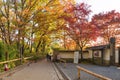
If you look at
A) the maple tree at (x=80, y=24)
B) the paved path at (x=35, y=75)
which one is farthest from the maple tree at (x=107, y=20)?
the paved path at (x=35, y=75)

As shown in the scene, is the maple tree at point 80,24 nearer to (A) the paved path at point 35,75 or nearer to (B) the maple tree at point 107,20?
(B) the maple tree at point 107,20

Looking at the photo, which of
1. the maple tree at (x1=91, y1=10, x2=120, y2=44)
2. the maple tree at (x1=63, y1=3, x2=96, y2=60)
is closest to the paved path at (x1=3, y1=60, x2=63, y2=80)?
the maple tree at (x1=63, y1=3, x2=96, y2=60)

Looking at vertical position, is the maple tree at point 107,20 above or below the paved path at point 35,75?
above

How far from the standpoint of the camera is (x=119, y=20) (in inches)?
1410

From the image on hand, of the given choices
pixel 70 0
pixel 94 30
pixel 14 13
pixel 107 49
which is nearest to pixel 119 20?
pixel 94 30

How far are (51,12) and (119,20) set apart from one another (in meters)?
14.1

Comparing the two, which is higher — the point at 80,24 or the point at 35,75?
the point at 80,24

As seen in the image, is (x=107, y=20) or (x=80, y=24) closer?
(x=80, y=24)

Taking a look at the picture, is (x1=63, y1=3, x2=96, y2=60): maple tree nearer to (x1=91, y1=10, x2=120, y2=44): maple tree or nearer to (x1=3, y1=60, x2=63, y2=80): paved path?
(x1=91, y1=10, x2=120, y2=44): maple tree

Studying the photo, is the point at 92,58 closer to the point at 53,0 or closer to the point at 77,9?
the point at 77,9

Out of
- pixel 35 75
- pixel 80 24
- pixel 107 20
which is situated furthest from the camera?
pixel 107 20

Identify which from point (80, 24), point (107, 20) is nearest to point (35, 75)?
point (80, 24)

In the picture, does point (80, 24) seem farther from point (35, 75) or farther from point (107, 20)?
point (35, 75)

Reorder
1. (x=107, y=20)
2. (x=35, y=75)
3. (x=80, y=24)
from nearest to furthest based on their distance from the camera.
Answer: (x=35, y=75) → (x=80, y=24) → (x=107, y=20)
